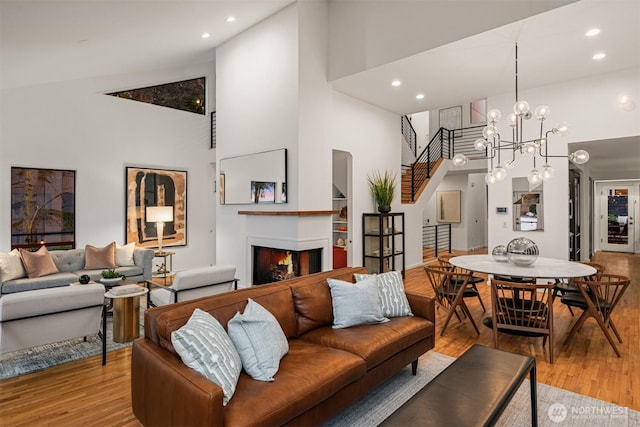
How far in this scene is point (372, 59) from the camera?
5184 mm

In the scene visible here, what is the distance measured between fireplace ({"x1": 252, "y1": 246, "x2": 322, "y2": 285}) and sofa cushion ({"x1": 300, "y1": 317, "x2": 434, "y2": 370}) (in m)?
2.39

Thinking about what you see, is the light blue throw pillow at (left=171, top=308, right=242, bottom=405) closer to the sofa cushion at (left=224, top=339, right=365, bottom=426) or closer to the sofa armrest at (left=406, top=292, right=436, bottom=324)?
the sofa cushion at (left=224, top=339, right=365, bottom=426)

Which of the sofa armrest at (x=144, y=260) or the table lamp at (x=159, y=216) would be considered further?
the table lamp at (x=159, y=216)

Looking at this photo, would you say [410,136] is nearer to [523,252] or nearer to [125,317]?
[523,252]

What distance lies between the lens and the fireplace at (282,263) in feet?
17.3

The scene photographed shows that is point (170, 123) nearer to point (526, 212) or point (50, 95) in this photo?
point (50, 95)

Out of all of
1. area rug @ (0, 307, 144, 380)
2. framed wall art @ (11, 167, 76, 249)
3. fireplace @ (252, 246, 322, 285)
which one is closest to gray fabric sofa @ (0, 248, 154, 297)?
framed wall art @ (11, 167, 76, 249)

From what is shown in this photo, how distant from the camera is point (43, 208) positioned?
5.96 metres

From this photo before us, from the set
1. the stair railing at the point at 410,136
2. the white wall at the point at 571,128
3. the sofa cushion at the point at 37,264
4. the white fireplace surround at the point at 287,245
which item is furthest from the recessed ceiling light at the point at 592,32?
the sofa cushion at the point at 37,264

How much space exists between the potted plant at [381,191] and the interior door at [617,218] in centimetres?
875

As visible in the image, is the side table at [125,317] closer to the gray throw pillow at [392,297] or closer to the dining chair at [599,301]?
the gray throw pillow at [392,297]

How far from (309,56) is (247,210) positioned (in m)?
2.63

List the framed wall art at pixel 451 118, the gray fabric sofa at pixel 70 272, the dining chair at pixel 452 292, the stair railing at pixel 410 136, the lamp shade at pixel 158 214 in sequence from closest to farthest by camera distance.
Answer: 1. the dining chair at pixel 452 292
2. the gray fabric sofa at pixel 70 272
3. the lamp shade at pixel 158 214
4. the stair railing at pixel 410 136
5. the framed wall art at pixel 451 118

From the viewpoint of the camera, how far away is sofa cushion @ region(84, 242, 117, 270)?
5.66m
